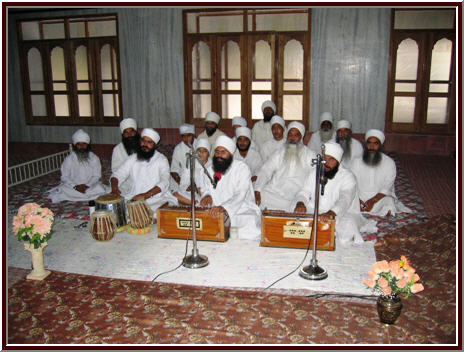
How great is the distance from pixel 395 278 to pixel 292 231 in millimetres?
1380

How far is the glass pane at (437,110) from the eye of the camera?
8.33 metres

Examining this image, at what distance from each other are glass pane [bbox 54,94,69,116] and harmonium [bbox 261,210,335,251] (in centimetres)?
730

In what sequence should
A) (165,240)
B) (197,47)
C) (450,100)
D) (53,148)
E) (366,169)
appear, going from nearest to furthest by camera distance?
(165,240) → (366,169) → (450,100) → (197,47) → (53,148)

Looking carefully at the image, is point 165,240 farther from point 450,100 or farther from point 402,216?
point 450,100

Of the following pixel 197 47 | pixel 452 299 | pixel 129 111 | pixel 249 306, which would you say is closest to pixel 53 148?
pixel 129 111

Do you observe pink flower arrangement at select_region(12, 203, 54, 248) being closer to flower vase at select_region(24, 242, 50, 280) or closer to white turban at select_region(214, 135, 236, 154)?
flower vase at select_region(24, 242, 50, 280)

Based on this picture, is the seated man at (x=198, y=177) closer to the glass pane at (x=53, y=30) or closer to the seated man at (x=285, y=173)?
the seated man at (x=285, y=173)

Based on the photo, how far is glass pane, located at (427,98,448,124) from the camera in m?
8.33

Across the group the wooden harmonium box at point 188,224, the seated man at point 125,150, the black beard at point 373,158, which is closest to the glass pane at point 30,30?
the seated man at point 125,150

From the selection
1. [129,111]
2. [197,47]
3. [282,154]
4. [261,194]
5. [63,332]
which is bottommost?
[63,332]

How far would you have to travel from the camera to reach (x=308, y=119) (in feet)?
28.5

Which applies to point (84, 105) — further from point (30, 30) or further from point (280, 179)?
point (280, 179)

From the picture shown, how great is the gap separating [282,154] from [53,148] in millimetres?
6547

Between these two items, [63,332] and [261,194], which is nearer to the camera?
[63,332]
